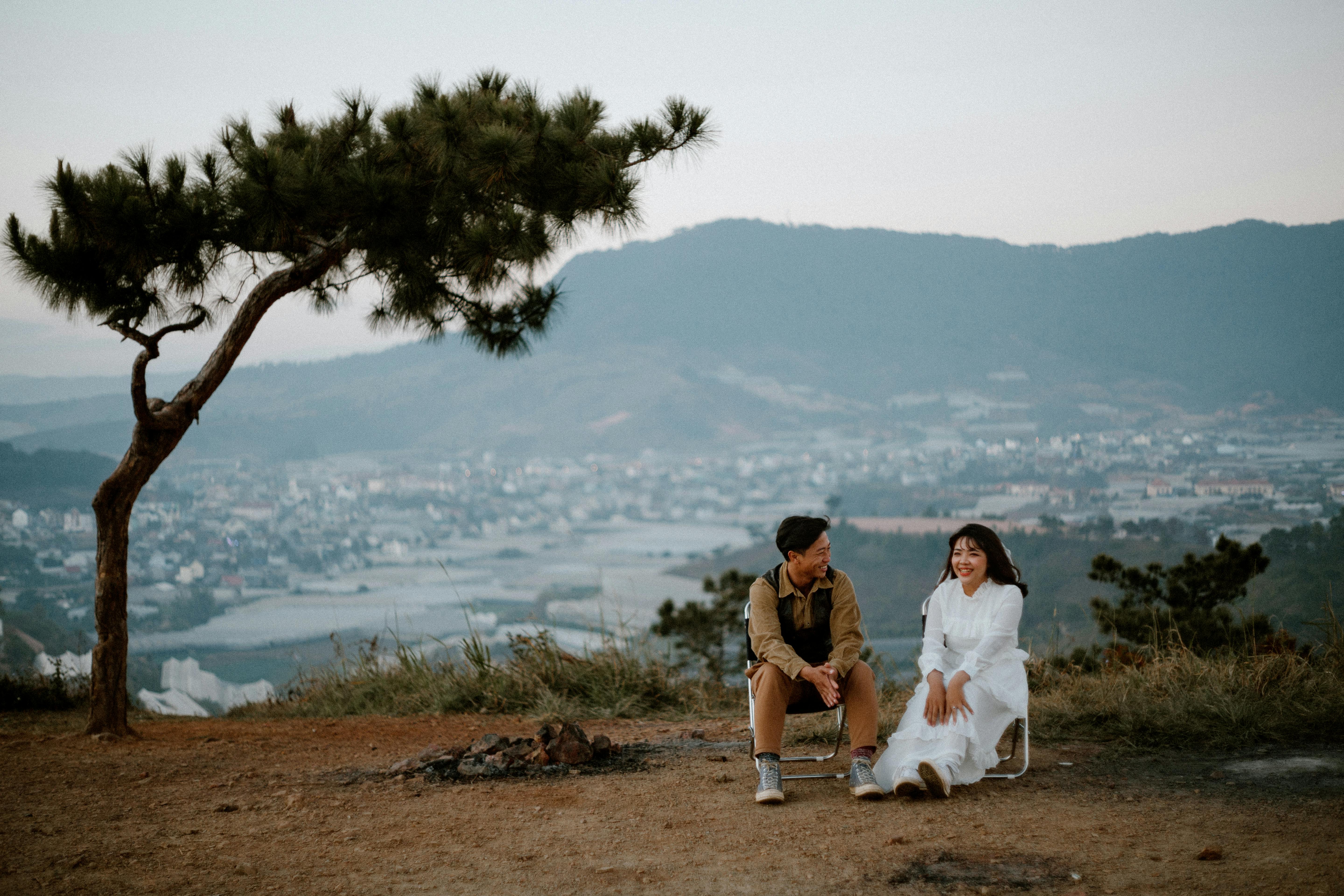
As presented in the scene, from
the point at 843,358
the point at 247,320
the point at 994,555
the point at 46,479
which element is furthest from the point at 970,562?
the point at 843,358

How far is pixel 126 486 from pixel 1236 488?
41140mm

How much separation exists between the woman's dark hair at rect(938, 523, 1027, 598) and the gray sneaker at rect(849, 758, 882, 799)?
3.06 ft

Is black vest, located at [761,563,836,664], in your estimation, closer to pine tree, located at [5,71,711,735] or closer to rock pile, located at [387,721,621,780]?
rock pile, located at [387,721,621,780]

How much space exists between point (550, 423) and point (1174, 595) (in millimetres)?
101788

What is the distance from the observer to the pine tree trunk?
17.9ft

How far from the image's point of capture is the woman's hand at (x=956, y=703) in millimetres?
3699

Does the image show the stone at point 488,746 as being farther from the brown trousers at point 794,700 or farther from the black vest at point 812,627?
the black vest at point 812,627

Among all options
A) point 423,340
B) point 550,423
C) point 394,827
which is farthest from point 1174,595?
point 550,423

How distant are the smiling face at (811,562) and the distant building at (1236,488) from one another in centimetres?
3621

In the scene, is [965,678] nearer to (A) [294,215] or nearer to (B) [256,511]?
(A) [294,215]

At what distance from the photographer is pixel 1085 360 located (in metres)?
108

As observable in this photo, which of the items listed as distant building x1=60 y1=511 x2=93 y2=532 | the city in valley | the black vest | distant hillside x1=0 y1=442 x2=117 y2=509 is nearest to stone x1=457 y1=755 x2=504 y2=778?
the black vest

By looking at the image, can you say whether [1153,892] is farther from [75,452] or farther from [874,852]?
[75,452]

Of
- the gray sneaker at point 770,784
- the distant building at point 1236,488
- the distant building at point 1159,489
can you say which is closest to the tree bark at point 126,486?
the gray sneaker at point 770,784
